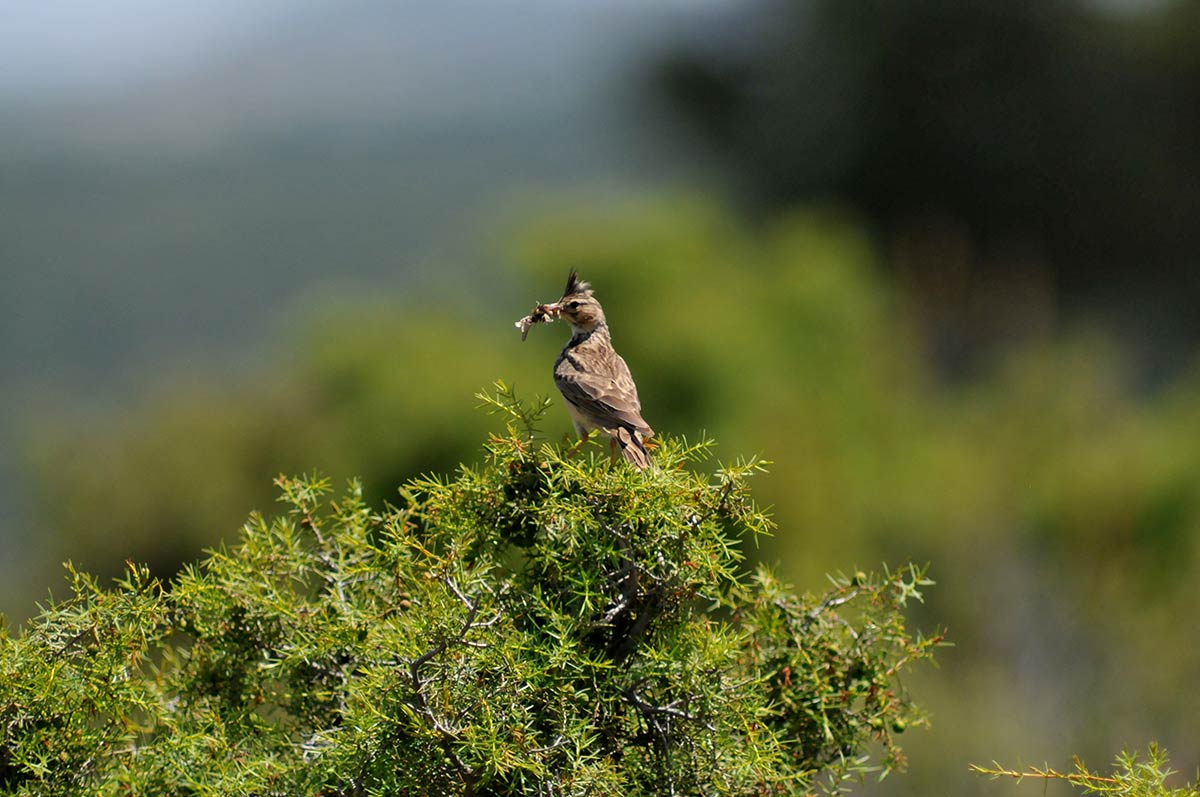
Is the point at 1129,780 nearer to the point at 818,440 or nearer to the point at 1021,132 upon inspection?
the point at 818,440

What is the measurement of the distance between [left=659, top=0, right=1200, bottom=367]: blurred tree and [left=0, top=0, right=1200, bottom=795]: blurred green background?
0.10 metres

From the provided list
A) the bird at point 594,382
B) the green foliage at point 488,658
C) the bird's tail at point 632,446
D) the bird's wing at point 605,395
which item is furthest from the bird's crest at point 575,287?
the green foliage at point 488,658

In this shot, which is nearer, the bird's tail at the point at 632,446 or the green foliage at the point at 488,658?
the green foliage at the point at 488,658

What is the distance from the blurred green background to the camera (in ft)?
71.8

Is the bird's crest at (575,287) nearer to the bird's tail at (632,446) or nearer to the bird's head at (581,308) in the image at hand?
the bird's head at (581,308)

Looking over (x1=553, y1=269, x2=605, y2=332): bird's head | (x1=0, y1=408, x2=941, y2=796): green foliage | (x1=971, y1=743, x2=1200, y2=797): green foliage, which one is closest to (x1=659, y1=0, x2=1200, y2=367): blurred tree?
(x1=553, y1=269, x2=605, y2=332): bird's head

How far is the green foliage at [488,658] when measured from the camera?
2953 millimetres

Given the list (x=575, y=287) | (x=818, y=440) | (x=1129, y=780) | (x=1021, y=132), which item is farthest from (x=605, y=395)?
(x=1021, y=132)

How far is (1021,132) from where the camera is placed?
45.0m

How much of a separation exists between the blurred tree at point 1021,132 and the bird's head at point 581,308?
38.1m

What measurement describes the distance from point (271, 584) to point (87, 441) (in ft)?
140

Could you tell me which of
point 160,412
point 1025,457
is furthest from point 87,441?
point 1025,457

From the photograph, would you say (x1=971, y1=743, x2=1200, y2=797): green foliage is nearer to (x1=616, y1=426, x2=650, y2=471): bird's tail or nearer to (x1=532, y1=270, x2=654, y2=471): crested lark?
(x1=616, y1=426, x2=650, y2=471): bird's tail

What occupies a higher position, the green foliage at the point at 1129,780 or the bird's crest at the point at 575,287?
the bird's crest at the point at 575,287
